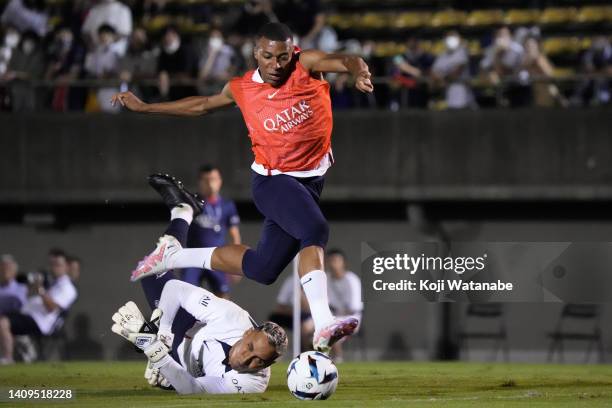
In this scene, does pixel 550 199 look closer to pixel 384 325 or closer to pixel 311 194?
pixel 384 325

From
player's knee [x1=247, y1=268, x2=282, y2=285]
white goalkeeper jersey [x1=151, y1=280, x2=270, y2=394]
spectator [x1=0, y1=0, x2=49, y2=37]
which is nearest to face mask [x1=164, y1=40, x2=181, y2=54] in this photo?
spectator [x1=0, y1=0, x2=49, y2=37]

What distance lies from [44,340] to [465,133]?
6.97 metres

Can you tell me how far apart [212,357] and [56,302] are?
8835 mm

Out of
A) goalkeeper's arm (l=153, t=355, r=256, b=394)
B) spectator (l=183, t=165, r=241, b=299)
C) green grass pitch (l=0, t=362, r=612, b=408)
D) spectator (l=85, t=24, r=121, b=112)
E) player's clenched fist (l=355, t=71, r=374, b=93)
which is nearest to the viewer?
player's clenched fist (l=355, t=71, r=374, b=93)

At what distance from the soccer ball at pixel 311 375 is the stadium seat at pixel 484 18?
13.6 meters

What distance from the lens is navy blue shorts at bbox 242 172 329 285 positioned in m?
8.95

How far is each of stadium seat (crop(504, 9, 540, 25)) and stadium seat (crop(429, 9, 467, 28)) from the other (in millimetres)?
732

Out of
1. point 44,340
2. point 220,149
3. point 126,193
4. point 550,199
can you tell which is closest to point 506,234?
point 550,199

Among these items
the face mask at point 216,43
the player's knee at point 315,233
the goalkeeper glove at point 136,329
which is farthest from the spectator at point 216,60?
the player's knee at point 315,233

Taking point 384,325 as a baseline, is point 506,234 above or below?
above

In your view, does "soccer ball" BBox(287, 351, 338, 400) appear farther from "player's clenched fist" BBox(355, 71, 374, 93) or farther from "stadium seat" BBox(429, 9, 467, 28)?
"stadium seat" BBox(429, 9, 467, 28)

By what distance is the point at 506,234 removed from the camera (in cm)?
1934

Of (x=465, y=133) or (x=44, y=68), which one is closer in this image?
(x=465, y=133)

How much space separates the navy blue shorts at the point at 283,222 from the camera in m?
8.95
